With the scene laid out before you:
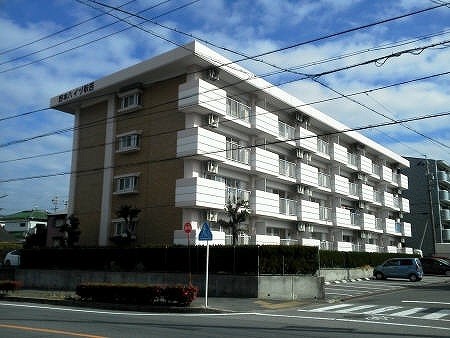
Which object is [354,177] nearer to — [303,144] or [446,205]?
[303,144]

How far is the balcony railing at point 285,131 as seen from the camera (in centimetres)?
3354

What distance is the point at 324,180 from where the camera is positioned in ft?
128

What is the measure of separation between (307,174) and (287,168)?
225cm

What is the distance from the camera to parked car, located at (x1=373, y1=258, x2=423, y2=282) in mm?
33625

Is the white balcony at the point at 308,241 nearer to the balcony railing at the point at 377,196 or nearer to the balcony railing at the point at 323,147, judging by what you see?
the balcony railing at the point at 323,147

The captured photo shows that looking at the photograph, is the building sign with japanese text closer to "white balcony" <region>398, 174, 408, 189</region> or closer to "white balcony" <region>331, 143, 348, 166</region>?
"white balcony" <region>331, 143, 348, 166</region>

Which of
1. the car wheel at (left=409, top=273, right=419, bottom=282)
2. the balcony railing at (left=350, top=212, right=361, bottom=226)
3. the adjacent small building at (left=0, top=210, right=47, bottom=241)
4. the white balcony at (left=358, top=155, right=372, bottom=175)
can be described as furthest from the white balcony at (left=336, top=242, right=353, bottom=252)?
the adjacent small building at (left=0, top=210, right=47, bottom=241)

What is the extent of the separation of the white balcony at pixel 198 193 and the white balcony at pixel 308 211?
9379 millimetres

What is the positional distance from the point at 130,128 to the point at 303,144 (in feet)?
40.8

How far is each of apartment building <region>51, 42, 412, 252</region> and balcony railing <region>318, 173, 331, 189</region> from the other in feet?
0.54

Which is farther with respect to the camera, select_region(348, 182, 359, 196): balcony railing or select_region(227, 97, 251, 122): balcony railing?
select_region(348, 182, 359, 196): balcony railing

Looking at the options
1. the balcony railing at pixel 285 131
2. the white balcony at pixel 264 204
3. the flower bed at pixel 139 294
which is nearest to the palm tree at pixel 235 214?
the white balcony at pixel 264 204

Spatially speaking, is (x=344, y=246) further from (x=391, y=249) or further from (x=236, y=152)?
(x=236, y=152)

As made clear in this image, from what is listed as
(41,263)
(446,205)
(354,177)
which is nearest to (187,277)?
(41,263)
